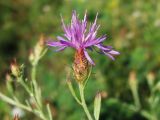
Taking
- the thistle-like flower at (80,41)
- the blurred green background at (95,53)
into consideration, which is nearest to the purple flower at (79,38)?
the thistle-like flower at (80,41)

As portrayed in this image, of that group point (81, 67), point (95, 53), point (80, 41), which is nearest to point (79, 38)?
point (80, 41)

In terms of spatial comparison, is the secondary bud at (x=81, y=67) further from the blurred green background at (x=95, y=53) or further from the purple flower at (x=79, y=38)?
the blurred green background at (x=95, y=53)

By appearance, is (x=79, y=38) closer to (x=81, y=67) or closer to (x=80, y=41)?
(x=80, y=41)

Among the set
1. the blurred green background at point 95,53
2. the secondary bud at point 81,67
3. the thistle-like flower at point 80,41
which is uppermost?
the blurred green background at point 95,53

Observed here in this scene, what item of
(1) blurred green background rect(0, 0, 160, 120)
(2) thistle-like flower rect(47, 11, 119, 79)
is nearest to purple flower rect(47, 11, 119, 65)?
(2) thistle-like flower rect(47, 11, 119, 79)

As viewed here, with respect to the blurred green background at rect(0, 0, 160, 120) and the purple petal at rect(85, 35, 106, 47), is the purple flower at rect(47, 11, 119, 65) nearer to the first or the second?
the purple petal at rect(85, 35, 106, 47)

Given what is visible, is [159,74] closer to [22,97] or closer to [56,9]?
[22,97]
